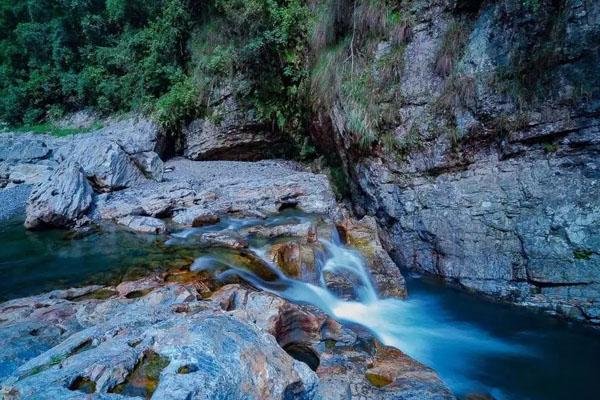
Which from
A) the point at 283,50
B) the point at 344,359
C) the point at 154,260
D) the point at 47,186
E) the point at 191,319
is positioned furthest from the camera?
the point at 283,50

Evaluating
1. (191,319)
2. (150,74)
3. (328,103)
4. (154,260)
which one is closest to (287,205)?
(328,103)

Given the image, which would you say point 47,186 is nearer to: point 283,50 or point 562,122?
point 283,50

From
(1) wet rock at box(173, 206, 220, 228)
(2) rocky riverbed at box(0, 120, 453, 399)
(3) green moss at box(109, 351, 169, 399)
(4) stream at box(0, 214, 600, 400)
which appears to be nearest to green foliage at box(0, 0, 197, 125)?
(2) rocky riverbed at box(0, 120, 453, 399)

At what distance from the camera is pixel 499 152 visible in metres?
5.73

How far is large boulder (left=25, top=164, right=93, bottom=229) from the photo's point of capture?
7.83 m

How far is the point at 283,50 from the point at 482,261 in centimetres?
712

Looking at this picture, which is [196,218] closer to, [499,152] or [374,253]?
[374,253]

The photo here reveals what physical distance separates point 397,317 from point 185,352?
12.2 ft

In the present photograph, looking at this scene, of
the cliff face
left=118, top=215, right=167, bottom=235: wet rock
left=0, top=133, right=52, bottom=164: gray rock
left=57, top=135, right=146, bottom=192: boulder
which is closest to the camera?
the cliff face

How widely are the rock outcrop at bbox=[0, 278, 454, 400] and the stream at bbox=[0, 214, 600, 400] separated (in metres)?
0.85

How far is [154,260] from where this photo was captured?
6.10 meters

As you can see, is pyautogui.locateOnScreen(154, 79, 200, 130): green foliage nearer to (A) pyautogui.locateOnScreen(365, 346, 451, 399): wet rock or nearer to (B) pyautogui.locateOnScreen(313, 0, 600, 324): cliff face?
(B) pyautogui.locateOnScreen(313, 0, 600, 324): cliff face

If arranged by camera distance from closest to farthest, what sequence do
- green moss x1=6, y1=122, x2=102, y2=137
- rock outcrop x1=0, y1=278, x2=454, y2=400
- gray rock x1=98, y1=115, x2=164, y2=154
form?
rock outcrop x1=0, y1=278, x2=454, y2=400 → gray rock x1=98, y1=115, x2=164, y2=154 → green moss x1=6, y1=122, x2=102, y2=137

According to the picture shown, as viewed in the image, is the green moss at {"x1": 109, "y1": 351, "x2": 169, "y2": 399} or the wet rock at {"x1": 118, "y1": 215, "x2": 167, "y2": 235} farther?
the wet rock at {"x1": 118, "y1": 215, "x2": 167, "y2": 235}
